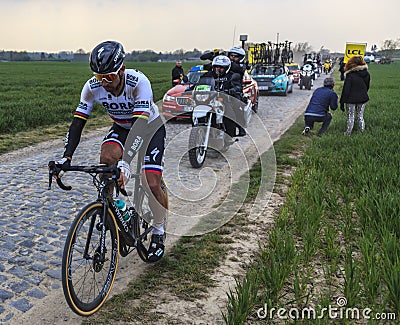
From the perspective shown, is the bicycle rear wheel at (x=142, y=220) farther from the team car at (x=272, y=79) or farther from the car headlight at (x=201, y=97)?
the team car at (x=272, y=79)

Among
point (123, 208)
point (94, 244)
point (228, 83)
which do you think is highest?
point (228, 83)

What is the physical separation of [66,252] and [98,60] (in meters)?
1.50

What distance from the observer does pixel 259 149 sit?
10.3 metres

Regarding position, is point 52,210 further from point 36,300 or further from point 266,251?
point 266,251

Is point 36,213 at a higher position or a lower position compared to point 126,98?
lower

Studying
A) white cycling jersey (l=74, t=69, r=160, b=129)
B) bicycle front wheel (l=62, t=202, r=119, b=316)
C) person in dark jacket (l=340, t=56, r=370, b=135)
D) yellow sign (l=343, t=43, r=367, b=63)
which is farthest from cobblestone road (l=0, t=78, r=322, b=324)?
yellow sign (l=343, t=43, r=367, b=63)

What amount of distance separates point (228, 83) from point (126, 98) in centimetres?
528

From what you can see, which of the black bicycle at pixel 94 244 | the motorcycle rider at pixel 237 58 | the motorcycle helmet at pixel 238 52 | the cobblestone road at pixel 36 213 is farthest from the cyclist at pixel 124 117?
the motorcycle helmet at pixel 238 52

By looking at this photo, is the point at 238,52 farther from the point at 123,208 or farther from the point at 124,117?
the point at 123,208

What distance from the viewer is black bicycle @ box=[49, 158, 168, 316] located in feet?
10.6

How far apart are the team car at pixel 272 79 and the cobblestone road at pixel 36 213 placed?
44.7 ft

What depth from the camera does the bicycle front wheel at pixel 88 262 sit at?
3.19 m

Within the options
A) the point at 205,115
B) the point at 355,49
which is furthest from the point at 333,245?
the point at 355,49

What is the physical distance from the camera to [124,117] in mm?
4164
